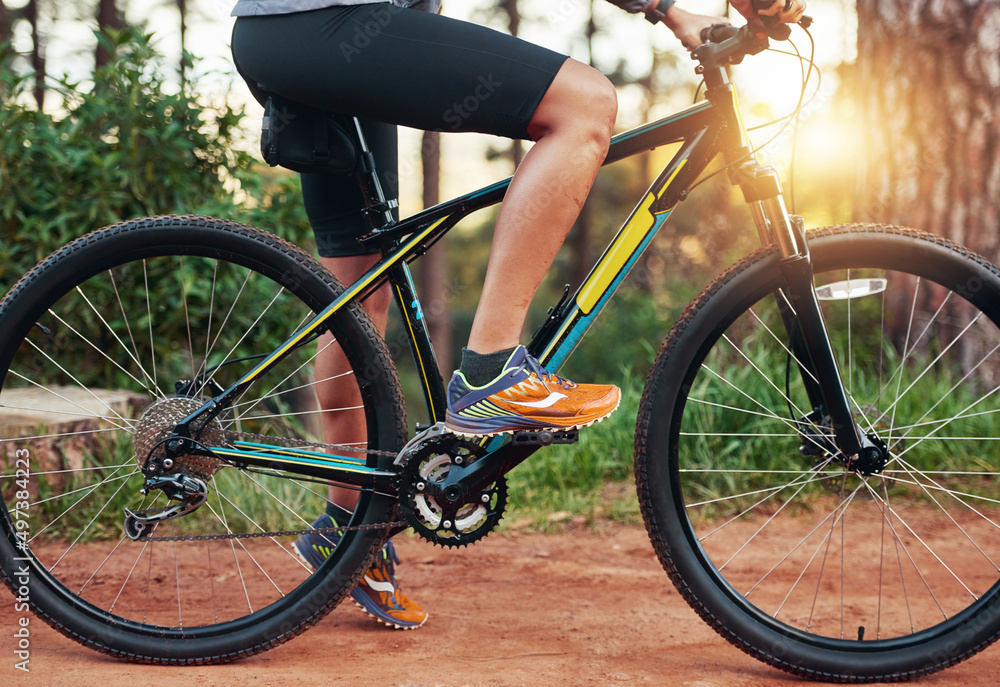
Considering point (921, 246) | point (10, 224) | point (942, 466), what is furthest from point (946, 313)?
point (10, 224)

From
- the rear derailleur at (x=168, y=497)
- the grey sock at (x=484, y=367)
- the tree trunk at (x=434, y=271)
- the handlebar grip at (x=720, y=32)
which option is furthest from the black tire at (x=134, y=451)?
the tree trunk at (x=434, y=271)

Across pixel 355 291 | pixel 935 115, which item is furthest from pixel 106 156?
pixel 935 115

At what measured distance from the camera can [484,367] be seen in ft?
5.83

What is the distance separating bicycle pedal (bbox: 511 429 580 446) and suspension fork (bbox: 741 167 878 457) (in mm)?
675

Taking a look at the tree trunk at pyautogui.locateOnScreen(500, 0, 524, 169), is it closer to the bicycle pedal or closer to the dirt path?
the dirt path

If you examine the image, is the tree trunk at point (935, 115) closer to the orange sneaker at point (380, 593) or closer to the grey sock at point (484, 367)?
the grey sock at point (484, 367)

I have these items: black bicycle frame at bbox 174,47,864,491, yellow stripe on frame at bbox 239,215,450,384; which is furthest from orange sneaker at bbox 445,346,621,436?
yellow stripe on frame at bbox 239,215,450,384

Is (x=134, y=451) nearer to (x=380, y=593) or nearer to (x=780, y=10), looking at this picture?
(x=380, y=593)

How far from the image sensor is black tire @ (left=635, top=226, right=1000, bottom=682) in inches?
73.7

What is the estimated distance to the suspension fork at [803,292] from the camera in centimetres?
189

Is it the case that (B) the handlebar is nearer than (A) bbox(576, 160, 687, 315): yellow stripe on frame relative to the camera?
Yes

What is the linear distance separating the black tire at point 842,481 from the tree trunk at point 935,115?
401 mm

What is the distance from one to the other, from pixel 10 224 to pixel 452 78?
2.84 metres

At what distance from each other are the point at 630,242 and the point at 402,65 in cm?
70
